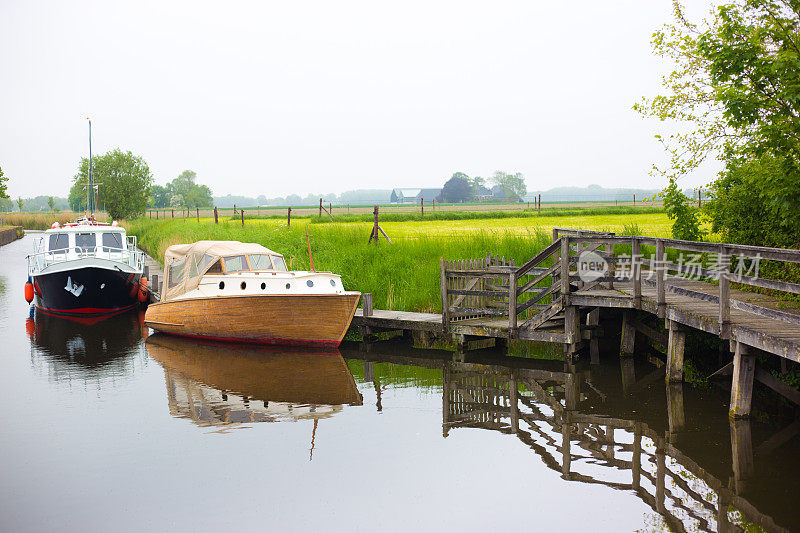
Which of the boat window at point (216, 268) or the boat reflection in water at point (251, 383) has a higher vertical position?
the boat window at point (216, 268)

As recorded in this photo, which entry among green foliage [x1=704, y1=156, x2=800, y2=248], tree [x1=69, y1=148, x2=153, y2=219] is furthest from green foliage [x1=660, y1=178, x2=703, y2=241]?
tree [x1=69, y1=148, x2=153, y2=219]

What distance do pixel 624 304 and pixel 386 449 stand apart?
240 inches

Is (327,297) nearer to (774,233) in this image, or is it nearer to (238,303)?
(238,303)

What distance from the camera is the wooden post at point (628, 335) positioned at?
15258 mm

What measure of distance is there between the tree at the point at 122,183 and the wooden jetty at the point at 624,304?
2148 inches

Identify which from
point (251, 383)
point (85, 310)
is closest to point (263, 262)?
point (251, 383)

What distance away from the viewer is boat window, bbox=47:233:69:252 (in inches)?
974

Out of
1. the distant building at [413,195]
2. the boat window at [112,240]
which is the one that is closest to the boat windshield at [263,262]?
the boat window at [112,240]

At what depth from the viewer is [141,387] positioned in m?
13.7

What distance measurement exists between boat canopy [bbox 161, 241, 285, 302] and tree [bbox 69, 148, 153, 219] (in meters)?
49.4

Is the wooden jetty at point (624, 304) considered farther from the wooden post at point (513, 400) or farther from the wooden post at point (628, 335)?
the wooden post at point (513, 400)

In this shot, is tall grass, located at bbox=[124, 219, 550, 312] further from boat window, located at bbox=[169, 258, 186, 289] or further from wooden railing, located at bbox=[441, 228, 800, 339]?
boat window, located at bbox=[169, 258, 186, 289]

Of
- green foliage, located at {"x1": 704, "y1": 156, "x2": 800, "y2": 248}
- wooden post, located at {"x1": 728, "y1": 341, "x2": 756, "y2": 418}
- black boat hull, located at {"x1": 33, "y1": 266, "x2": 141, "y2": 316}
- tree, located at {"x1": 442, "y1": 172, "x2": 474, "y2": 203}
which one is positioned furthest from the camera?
tree, located at {"x1": 442, "y1": 172, "x2": 474, "y2": 203}

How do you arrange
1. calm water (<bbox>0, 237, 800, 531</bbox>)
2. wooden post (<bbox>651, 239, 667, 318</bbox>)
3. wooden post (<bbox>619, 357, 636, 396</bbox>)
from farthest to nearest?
wooden post (<bbox>619, 357, 636, 396</bbox>), wooden post (<bbox>651, 239, 667, 318</bbox>), calm water (<bbox>0, 237, 800, 531</bbox>)
